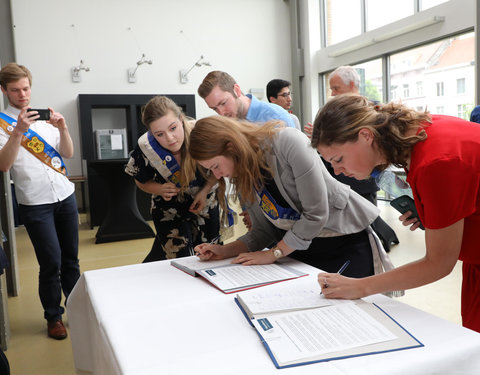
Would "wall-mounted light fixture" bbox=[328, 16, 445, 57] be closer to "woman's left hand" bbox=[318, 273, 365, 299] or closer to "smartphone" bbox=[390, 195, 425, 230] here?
"smartphone" bbox=[390, 195, 425, 230]

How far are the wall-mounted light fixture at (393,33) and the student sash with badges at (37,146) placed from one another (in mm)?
4644

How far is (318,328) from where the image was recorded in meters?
0.87

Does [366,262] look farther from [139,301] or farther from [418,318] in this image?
[139,301]

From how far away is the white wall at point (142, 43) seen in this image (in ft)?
19.7

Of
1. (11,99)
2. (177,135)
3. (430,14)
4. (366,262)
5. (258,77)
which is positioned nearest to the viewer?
(366,262)

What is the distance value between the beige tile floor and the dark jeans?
0.62 ft

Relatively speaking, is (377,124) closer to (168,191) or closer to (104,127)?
(168,191)

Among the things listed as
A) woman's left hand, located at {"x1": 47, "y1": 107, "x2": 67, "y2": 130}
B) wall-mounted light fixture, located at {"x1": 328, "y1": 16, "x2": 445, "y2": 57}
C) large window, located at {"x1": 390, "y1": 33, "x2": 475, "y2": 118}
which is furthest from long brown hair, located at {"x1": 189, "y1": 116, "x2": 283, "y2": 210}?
wall-mounted light fixture, located at {"x1": 328, "y1": 16, "x2": 445, "y2": 57}

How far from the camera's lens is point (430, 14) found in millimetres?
5312

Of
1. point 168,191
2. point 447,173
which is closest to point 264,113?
A: point 168,191

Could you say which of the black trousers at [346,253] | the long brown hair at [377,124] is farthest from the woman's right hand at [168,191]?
the long brown hair at [377,124]

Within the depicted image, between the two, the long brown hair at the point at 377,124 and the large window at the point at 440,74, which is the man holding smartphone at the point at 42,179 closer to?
the long brown hair at the point at 377,124

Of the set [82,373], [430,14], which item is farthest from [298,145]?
[430,14]

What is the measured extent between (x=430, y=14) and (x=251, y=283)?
5234mm
